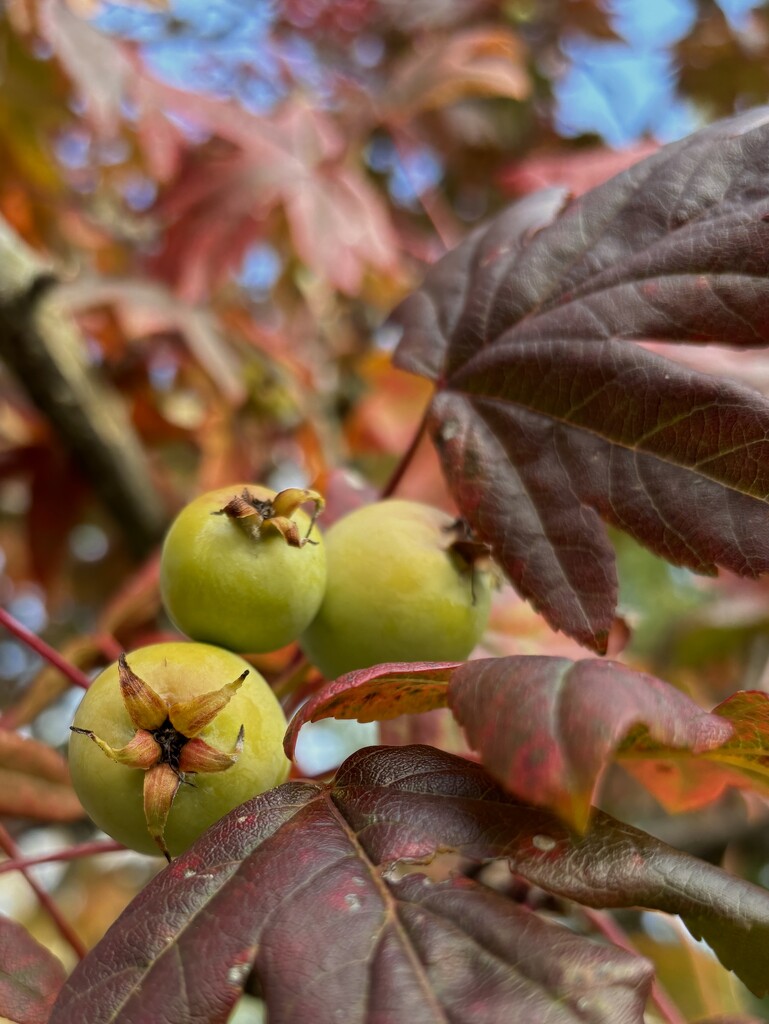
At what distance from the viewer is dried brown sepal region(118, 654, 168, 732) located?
0.72 meters

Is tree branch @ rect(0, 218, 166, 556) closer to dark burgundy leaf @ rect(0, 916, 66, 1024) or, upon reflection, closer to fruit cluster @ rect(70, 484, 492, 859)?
fruit cluster @ rect(70, 484, 492, 859)

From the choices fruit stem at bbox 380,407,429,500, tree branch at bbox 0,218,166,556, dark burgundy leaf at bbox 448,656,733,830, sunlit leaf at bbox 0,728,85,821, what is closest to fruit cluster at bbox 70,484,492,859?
fruit stem at bbox 380,407,429,500

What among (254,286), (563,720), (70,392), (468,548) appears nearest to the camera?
(563,720)

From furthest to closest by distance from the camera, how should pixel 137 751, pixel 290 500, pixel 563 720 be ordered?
pixel 290 500, pixel 137 751, pixel 563 720

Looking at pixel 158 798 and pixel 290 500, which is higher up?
pixel 290 500

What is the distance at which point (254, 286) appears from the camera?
124 inches

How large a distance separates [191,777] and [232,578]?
19 cm

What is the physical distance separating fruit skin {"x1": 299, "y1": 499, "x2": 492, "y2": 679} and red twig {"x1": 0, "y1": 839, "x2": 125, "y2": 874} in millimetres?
290

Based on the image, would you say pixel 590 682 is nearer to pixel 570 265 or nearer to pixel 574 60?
pixel 570 265

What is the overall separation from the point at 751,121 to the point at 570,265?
0.71 feet

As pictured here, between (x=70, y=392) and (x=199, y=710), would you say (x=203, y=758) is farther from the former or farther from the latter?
(x=70, y=392)

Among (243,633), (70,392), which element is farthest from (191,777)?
(70,392)

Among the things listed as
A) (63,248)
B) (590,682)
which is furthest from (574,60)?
(590,682)

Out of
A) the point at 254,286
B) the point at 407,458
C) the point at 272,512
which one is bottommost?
the point at 254,286
